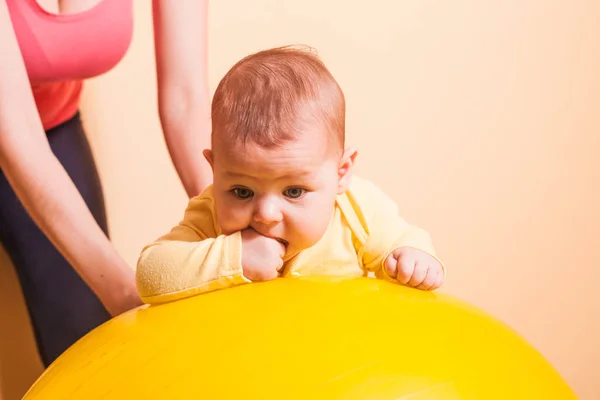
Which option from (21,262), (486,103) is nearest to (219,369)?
(21,262)

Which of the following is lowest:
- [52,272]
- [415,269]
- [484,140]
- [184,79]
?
[52,272]

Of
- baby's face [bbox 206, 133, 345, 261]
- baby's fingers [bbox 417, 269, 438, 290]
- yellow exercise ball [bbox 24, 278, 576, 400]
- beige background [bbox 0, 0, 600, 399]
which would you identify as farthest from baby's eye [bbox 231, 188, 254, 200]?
beige background [bbox 0, 0, 600, 399]

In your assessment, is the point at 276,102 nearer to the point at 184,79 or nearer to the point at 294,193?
the point at 294,193

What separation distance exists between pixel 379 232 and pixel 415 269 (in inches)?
3.2

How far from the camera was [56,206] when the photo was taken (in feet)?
3.17

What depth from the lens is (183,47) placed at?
1.19 metres

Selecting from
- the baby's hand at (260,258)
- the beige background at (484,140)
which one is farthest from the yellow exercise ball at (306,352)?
the beige background at (484,140)

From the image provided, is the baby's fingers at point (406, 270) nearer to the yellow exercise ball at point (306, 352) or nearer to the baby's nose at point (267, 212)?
the yellow exercise ball at point (306, 352)

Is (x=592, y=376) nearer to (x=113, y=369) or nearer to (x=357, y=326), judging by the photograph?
(x=357, y=326)

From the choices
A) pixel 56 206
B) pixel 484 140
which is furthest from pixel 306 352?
pixel 484 140

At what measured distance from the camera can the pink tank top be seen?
49.3 inches

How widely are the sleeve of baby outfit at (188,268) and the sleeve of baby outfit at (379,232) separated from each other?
0.57 feet

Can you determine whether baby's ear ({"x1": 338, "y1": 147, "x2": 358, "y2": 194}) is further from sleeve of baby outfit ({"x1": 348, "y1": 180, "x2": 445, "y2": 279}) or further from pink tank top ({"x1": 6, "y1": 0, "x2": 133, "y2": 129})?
pink tank top ({"x1": 6, "y1": 0, "x2": 133, "y2": 129})

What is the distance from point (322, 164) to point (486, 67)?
1043mm
